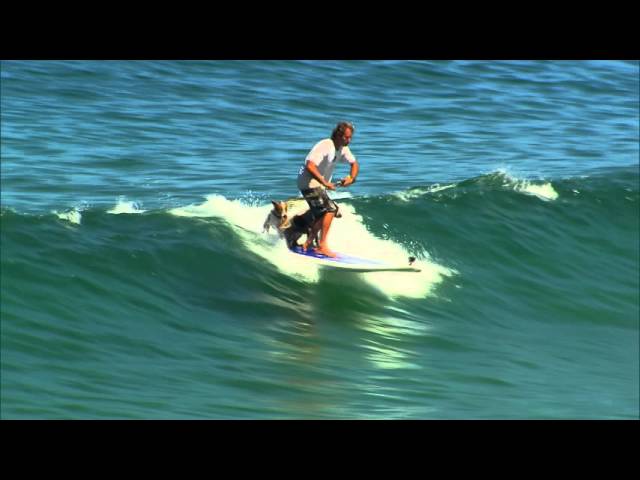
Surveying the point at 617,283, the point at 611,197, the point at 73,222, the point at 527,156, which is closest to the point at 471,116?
the point at 527,156

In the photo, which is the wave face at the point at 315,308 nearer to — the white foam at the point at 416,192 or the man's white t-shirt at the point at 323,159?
the white foam at the point at 416,192

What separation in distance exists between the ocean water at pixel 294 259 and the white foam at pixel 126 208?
1.9 inches

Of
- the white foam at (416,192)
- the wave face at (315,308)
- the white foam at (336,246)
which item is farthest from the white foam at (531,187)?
the white foam at (336,246)

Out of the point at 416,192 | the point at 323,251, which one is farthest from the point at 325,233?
the point at 416,192

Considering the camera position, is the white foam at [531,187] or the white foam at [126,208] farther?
the white foam at [531,187]

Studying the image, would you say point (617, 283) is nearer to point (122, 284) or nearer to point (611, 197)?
point (611, 197)

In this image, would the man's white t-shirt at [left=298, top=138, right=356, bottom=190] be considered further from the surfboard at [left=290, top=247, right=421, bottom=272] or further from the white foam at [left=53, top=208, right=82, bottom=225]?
the white foam at [left=53, top=208, right=82, bottom=225]

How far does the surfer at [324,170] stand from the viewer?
13242 millimetres

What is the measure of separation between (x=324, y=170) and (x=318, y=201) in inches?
15.2

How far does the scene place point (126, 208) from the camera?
52.1ft

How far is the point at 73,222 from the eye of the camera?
1454cm

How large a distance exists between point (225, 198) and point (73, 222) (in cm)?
317

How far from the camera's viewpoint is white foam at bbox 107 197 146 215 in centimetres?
1550

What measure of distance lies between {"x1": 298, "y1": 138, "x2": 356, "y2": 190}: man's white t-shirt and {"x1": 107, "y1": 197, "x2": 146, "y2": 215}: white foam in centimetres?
318
